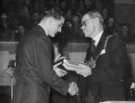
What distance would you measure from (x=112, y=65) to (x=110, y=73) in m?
0.08

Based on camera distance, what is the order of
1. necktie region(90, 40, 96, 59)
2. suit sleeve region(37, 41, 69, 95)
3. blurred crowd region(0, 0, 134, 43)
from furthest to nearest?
blurred crowd region(0, 0, 134, 43), necktie region(90, 40, 96, 59), suit sleeve region(37, 41, 69, 95)

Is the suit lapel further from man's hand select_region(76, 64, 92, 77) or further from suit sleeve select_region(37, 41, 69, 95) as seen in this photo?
suit sleeve select_region(37, 41, 69, 95)

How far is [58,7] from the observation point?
9180 mm

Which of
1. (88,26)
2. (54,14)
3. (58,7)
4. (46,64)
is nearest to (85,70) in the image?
(88,26)

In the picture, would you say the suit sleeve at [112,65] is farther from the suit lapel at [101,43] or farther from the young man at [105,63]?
the suit lapel at [101,43]

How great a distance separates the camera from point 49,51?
118 inches

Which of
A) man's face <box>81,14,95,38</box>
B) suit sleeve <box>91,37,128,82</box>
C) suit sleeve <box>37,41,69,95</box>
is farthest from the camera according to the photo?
man's face <box>81,14,95,38</box>

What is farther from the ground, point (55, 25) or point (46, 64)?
point (55, 25)

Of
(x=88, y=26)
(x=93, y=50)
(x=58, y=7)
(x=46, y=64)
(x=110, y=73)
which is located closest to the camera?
(x=46, y=64)

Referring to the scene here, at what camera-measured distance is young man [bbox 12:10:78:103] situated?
2.97m

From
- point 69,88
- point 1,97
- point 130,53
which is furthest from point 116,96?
point 130,53

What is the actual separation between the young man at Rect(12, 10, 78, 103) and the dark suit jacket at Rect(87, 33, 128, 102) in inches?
15.3

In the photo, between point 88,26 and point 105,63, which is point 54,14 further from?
point 105,63

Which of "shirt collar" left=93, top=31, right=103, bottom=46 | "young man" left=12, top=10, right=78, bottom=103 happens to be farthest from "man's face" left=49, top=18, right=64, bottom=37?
"shirt collar" left=93, top=31, right=103, bottom=46
